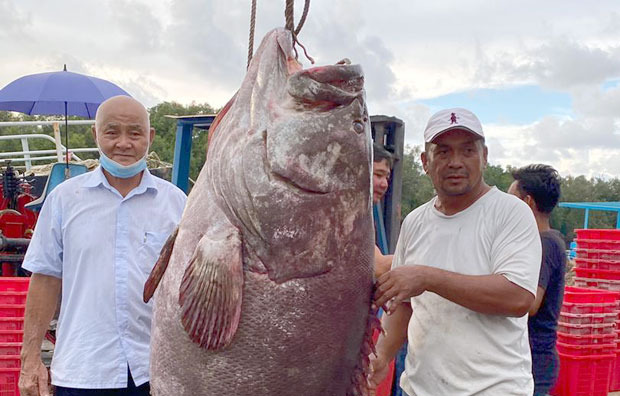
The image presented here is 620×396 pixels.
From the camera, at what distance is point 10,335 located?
5.04 metres

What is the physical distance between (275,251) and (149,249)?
1.03 m

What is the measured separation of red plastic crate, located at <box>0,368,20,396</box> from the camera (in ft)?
16.3

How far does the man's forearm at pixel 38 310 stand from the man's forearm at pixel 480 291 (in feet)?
5.61

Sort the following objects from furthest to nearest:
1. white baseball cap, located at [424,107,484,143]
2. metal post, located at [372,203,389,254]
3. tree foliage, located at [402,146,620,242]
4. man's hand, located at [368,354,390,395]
Result: tree foliage, located at [402,146,620,242]
metal post, located at [372,203,389,254]
man's hand, located at [368,354,390,395]
white baseball cap, located at [424,107,484,143]

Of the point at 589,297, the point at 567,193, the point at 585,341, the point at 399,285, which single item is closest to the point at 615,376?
the point at 585,341

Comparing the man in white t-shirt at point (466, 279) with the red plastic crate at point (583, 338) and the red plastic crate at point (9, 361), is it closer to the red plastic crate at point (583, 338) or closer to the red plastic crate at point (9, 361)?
the red plastic crate at point (9, 361)

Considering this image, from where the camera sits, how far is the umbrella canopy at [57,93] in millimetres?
9500

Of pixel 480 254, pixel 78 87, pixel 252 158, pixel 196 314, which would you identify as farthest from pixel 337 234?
pixel 78 87

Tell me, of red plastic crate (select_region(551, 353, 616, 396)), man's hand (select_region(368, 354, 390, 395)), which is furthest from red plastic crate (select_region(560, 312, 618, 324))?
man's hand (select_region(368, 354, 390, 395))

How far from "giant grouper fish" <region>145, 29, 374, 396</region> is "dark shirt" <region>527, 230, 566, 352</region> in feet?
7.13

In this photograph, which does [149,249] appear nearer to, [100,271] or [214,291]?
[100,271]

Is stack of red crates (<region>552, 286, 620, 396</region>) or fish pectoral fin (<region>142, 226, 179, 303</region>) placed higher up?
fish pectoral fin (<region>142, 226, 179, 303</region>)

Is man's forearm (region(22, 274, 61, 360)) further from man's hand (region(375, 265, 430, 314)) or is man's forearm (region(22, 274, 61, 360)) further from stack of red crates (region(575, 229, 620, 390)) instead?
stack of red crates (region(575, 229, 620, 390))

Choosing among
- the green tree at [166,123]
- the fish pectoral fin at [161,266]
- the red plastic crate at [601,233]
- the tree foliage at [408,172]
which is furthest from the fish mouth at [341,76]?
the green tree at [166,123]
